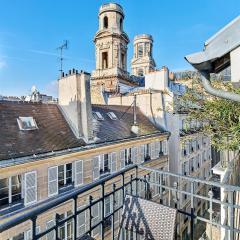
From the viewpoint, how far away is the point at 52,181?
11.9 meters

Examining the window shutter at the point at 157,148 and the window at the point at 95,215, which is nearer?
the window at the point at 95,215

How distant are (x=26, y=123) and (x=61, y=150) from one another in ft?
7.97

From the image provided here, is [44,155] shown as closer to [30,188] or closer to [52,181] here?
[52,181]

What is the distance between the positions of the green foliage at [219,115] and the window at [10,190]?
7.47m

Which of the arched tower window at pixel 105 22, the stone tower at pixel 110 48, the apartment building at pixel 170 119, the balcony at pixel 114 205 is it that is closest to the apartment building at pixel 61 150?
the apartment building at pixel 170 119

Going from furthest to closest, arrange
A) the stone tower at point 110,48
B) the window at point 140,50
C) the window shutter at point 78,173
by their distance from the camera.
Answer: the window at point 140,50
the stone tower at point 110,48
the window shutter at point 78,173

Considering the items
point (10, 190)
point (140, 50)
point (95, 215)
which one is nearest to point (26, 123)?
point (10, 190)

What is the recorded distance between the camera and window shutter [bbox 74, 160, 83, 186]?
521 inches

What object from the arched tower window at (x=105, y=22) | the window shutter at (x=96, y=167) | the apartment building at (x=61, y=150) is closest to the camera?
the apartment building at (x=61, y=150)

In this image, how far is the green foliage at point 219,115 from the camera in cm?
722

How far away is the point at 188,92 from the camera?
1007cm

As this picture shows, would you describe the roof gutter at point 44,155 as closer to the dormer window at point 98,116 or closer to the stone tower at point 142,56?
the dormer window at point 98,116

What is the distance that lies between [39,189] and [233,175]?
793 centimetres

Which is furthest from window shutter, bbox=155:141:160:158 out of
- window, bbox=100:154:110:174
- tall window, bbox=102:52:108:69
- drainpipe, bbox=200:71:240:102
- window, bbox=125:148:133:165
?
tall window, bbox=102:52:108:69
